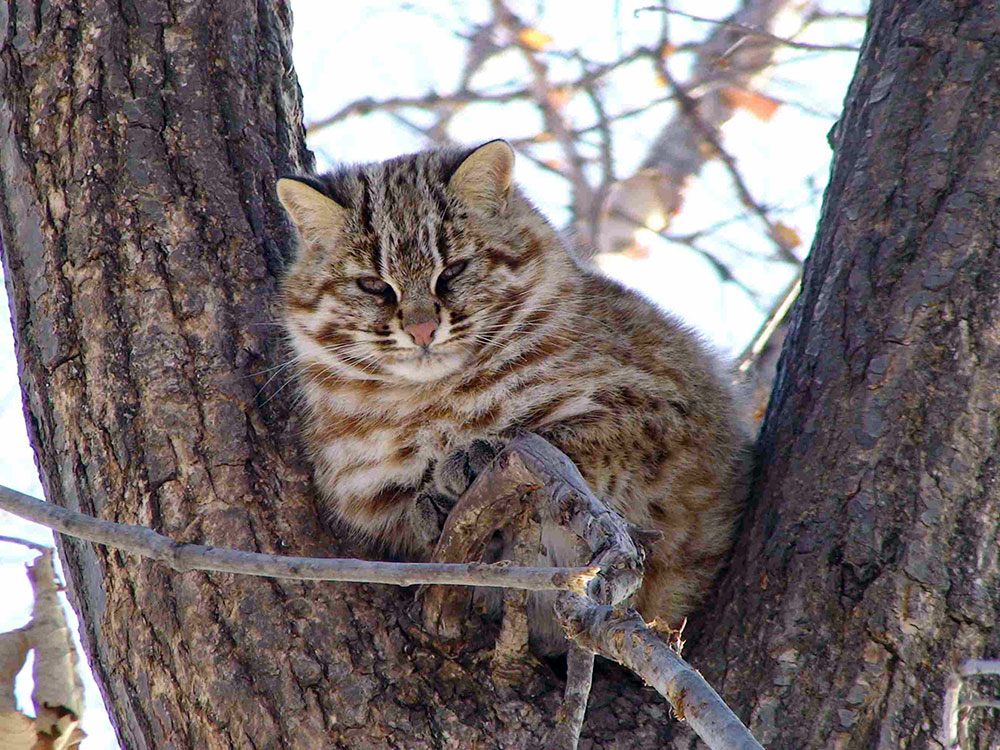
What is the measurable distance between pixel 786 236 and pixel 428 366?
5.78 metres

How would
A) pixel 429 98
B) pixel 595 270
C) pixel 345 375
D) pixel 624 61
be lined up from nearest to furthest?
pixel 345 375 < pixel 595 270 < pixel 624 61 < pixel 429 98

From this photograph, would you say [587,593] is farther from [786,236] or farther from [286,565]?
[786,236]

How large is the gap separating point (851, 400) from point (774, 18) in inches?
316

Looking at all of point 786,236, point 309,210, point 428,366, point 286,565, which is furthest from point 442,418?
point 786,236

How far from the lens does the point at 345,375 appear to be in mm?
3828

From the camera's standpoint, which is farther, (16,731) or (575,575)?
(16,731)

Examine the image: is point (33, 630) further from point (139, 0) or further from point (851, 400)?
point (851, 400)

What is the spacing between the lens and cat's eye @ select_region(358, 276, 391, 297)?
3754 mm

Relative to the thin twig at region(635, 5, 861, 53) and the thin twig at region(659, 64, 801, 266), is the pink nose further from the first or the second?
the thin twig at region(659, 64, 801, 266)

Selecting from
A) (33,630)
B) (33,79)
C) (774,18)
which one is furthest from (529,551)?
(774,18)

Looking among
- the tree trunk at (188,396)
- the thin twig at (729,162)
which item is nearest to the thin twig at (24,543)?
the tree trunk at (188,396)

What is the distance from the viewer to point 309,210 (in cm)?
379

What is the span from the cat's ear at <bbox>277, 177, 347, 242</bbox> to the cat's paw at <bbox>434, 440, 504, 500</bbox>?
96 cm

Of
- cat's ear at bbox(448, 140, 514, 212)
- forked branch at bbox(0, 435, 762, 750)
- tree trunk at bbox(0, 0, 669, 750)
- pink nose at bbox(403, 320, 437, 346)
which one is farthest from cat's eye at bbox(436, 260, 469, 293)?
forked branch at bbox(0, 435, 762, 750)
